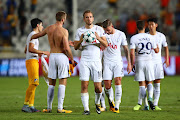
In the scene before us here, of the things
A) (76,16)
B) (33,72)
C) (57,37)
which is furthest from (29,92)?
(76,16)

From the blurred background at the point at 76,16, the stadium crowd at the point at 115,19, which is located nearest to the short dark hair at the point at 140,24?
the blurred background at the point at 76,16

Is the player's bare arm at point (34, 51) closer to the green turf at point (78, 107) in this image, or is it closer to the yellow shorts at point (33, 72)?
the yellow shorts at point (33, 72)

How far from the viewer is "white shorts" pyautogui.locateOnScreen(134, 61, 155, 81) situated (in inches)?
391

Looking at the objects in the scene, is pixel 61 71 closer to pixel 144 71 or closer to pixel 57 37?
pixel 57 37

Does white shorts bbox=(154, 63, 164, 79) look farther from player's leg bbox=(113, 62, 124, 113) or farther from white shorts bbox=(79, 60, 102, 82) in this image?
white shorts bbox=(79, 60, 102, 82)

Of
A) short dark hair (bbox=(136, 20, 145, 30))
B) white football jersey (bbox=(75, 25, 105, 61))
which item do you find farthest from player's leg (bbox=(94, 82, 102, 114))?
short dark hair (bbox=(136, 20, 145, 30))

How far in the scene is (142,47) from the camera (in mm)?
9906

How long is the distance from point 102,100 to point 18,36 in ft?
48.6

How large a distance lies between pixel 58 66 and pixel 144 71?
7.61 ft

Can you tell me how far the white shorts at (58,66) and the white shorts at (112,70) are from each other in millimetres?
969

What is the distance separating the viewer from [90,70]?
8.63 m

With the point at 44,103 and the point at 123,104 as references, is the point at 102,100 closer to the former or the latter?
the point at 123,104

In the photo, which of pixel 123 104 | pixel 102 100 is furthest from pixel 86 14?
pixel 123 104

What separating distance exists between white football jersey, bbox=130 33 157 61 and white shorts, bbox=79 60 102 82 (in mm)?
1582
